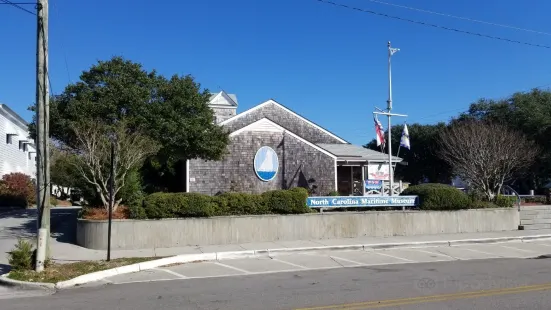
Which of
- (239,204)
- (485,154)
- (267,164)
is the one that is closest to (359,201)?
(239,204)

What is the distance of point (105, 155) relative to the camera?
16.2m

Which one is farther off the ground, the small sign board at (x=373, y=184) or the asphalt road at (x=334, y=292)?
the small sign board at (x=373, y=184)

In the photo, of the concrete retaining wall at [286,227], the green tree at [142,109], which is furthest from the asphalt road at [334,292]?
the green tree at [142,109]

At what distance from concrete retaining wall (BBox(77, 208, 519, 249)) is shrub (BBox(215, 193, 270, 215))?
484 millimetres

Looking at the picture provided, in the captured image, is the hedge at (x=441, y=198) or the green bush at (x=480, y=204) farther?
the green bush at (x=480, y=204)

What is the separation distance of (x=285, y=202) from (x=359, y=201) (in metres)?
3.08

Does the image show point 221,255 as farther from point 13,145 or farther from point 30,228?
point 13,145

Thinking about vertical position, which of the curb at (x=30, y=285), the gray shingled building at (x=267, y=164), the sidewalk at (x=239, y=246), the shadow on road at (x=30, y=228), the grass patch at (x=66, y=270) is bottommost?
the curb at (x=30, y=285)

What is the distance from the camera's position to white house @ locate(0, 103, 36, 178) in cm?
3897

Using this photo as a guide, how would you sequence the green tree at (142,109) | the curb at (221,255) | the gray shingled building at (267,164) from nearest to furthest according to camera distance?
the curb at (221,255) → the green tree at (142,109) → the gray shingled building at (267,164)

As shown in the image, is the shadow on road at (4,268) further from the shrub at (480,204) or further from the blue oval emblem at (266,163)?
the shrub at (480,204)

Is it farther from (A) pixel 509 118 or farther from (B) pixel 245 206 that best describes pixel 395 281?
(A) pixel 509 118

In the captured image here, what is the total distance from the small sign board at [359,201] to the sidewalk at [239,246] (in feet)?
4.83

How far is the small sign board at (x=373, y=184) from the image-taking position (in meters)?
28.5
